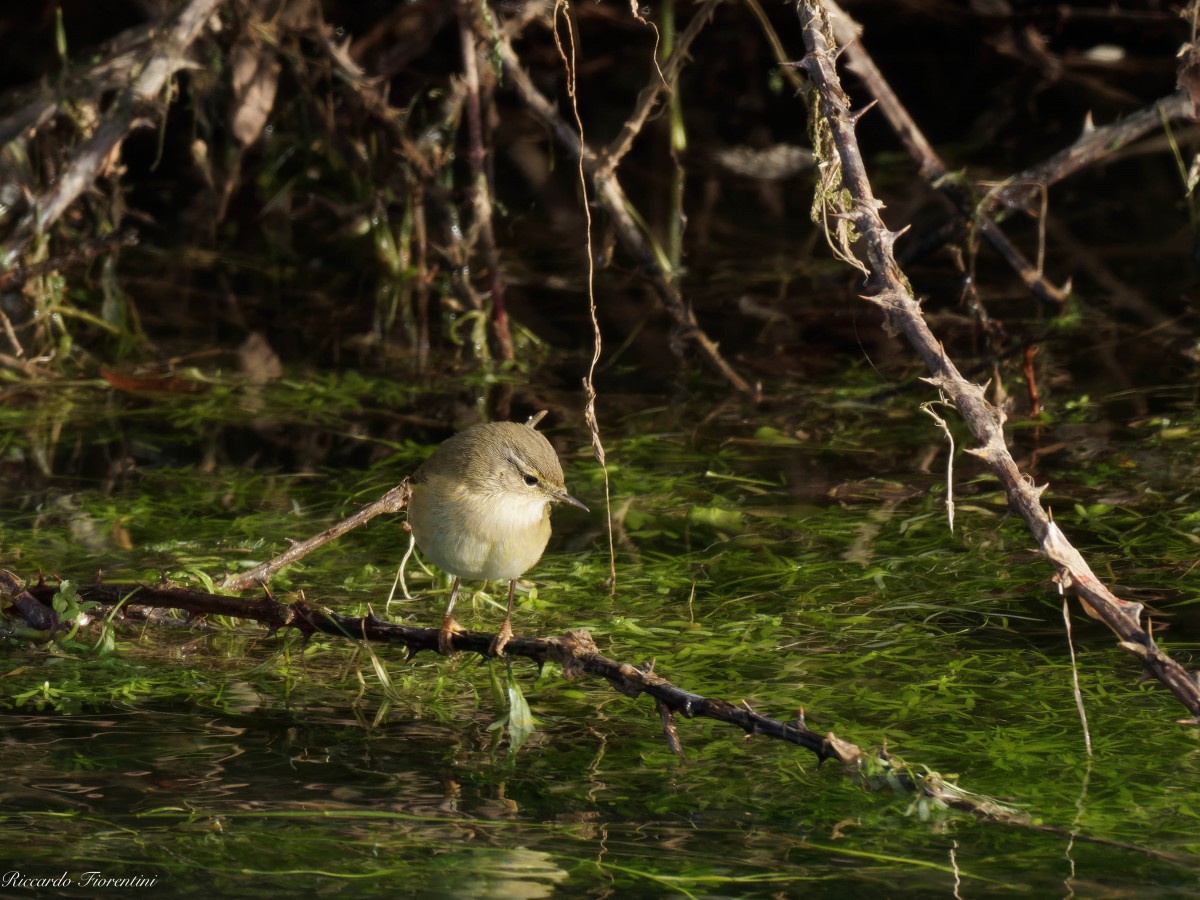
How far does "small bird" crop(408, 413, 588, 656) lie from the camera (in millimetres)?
3961

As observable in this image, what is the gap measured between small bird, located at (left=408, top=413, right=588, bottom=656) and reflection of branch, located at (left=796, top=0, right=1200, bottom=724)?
1094 mm

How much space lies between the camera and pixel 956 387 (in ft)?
10.2

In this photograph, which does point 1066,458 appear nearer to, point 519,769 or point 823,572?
point 823,572

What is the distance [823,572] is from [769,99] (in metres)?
6.92

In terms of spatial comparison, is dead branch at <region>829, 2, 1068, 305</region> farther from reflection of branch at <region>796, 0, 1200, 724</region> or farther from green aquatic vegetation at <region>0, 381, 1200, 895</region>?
reflection of branch at <region>796, 0, 1200, 724</region>

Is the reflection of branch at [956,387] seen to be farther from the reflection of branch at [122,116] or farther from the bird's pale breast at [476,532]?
the reflection of branch at [122,116]

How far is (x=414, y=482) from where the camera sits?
4.31m

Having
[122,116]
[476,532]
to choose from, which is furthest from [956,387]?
[122,116]

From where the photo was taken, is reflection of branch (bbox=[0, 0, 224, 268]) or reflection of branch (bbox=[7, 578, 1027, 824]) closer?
reflection of branch (bbox=[7, 578, 1027, 824])

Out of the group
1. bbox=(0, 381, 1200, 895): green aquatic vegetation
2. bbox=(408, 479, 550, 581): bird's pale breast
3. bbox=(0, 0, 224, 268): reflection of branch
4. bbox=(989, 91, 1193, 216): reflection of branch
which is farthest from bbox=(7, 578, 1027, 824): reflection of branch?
bbox=(989, 91, 1193, 216): reflection of branch

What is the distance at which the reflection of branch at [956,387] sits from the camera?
287 centimetres

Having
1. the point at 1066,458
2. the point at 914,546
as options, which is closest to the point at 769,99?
the point at 1066,458

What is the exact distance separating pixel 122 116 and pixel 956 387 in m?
4.30

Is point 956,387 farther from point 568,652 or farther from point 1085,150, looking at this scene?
A: point 1085,150
